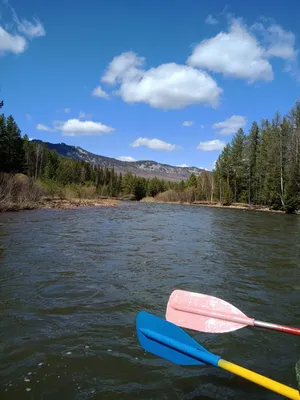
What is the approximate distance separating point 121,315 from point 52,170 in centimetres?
7915

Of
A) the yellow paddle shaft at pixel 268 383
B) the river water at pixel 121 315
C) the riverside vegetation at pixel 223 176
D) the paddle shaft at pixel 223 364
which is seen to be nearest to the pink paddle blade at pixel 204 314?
the river water at pixel 121 315

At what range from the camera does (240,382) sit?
10.5 feet

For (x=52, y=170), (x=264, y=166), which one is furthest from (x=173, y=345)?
(x=52, y=170)

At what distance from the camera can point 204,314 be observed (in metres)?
3.56

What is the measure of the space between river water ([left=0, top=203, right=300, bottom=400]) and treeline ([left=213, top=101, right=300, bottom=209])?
99.2ft

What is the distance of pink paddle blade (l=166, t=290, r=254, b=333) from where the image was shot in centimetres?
339

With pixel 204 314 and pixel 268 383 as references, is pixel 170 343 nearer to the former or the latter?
pixel 204 314

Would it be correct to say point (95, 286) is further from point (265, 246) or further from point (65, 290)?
point (265, 246)

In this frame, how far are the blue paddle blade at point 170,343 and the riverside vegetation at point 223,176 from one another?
21565mm

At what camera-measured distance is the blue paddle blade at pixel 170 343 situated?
108 inches

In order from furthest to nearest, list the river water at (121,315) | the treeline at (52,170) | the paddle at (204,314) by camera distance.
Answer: the treeline at (52,170)
the paddle at (204,314)
the river water at (121,315)

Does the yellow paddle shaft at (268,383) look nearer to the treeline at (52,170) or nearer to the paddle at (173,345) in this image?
the paddle at (173,345)

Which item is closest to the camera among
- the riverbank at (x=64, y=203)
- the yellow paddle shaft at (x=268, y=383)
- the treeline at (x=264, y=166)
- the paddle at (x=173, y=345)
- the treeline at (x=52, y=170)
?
the yellow paddle shaft at (x=268, y=383)

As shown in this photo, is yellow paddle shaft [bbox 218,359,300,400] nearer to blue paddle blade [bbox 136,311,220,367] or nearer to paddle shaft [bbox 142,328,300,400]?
paddle shaft [bbox 142,328,300,400]
